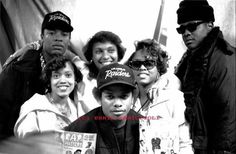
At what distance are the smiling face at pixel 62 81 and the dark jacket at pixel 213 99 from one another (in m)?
0.83

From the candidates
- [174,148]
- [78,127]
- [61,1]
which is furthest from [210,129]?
[61,1]

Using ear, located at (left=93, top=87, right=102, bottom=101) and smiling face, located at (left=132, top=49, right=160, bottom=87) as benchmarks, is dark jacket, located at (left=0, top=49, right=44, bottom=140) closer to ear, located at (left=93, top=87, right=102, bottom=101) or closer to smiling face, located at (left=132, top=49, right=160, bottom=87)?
ear, located at (left=93, top=87, right=102, bottom=101)

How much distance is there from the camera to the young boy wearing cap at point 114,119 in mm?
1759

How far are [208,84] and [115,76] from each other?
0.71 metres

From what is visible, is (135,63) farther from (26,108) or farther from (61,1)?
(61,1)

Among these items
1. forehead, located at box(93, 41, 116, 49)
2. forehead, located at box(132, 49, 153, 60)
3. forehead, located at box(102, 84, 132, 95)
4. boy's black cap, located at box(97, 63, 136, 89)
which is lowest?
forehead, located at box(102, 84, 132, 95)

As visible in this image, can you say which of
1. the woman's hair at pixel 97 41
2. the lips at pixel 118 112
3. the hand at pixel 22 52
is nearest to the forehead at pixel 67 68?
the woman's hair at pixel 97 41

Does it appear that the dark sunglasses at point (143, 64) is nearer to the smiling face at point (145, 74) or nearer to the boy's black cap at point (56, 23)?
the smiling face at point (145, 74)

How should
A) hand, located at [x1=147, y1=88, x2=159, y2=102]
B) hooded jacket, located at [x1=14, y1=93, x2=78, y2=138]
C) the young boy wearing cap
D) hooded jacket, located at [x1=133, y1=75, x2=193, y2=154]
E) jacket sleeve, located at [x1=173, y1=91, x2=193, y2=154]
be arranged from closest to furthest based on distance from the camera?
hooded jacket, located at [x1=133, y1=75, x2=193, y2=154], the young boy wearing cap, jacket sleeve, located at [x1=173, y1=91, x2=193, y2=154], hooded jacket, located at [x1=14, y1=93, x2=78, y2=138], hand, located at [x1=147, y1=88, x2=159, y2=102]

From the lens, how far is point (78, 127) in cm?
178

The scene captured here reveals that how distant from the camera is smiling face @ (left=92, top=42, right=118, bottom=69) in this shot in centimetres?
232

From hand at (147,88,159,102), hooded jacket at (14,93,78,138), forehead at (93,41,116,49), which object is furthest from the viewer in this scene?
forehead at (93,41,116,49)

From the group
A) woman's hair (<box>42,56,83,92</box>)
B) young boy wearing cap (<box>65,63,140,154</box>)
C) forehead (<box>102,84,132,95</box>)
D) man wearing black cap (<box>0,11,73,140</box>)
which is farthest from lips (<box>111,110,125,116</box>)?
man wearing black cap (<box>0,11,73,140</box>)

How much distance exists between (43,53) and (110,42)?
1.87 feet
